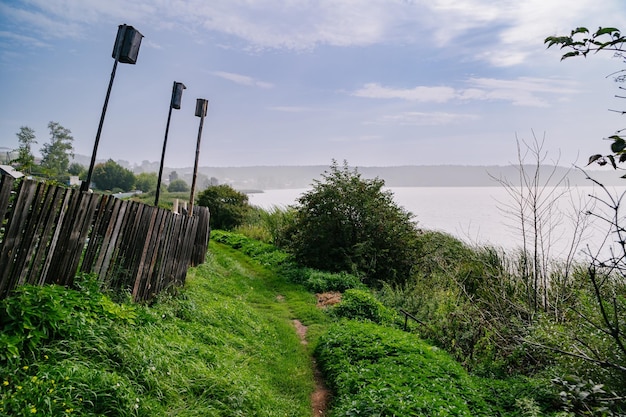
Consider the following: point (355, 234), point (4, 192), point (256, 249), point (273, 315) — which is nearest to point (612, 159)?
point (4, 192)

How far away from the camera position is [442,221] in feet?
65.1

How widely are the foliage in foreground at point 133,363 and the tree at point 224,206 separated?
17425 mm

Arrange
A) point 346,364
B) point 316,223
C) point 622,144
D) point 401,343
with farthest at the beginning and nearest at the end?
point 316,223 < point 401,343 < point 346,364 < point 622,144

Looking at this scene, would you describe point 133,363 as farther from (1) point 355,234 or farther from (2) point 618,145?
(1) point 355,234

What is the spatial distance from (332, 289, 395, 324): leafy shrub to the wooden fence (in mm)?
3686

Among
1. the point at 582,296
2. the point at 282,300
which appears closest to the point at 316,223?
the point at 282,300

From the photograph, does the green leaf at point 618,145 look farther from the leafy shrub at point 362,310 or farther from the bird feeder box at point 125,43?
the bird feeder box at point 125,43

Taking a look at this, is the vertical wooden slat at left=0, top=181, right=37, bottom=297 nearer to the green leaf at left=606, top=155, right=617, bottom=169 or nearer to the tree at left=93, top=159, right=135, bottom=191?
the green leaf at left=606, top=155, right=617, bottom=169

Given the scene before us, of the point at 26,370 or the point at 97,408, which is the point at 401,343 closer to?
the point at 97,408

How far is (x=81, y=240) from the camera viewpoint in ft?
14.8

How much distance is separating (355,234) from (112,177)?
44.6 meters

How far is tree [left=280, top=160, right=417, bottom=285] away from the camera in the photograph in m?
13.7

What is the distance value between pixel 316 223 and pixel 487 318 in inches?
305

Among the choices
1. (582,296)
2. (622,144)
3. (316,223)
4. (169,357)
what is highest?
(316,223)
